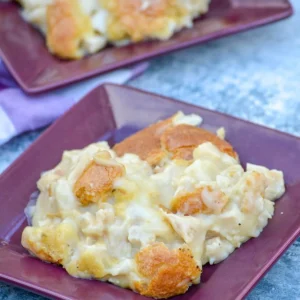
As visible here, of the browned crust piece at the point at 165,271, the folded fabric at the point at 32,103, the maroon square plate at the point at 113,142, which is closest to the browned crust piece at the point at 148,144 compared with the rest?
the maroon square plate at the point at 113,142

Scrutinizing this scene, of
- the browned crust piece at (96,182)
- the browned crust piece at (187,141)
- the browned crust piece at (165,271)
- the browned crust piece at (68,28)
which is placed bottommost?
the browned crust piece at (165,271)

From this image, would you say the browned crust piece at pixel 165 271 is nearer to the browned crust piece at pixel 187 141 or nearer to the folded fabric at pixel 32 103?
the browned crust piece at pixel 187 141

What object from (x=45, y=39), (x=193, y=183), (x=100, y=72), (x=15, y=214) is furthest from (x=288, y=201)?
(x=45, y=39)

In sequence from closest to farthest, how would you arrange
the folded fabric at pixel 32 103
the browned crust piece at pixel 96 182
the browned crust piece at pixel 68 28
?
the browned crust piece at pixel 96 182 → the folded fabric at pixel 32 103 → the browned crust piece at pixel 68 28

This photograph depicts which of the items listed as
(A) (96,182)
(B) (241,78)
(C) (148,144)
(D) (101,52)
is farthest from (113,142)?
(B) (241,78)

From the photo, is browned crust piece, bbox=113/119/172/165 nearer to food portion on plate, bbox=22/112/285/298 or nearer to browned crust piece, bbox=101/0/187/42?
food portion on plate, bbox=22/112/285/298

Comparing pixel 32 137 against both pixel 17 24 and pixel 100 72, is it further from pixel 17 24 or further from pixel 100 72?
pixel 17 24

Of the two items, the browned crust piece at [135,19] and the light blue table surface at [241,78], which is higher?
the browned crust piece at [135,19]

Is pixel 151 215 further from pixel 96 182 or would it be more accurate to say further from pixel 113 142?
pixel 113 142
